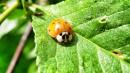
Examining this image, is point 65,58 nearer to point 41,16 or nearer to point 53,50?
point 53,50

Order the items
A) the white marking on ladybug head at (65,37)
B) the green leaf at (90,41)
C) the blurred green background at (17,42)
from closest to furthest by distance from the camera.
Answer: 1. the green leaf at (90,41)
2. the white marking on ladybug head at (65,37)
3. the blurred green background at (17,42)

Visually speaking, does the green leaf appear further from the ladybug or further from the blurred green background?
the blurred green background

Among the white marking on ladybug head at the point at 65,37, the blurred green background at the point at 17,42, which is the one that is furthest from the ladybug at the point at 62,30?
the blurred green background at the point at 17,42

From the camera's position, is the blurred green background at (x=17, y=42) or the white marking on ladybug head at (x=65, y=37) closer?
the white marking on ladybug head at (x=65, y=37)

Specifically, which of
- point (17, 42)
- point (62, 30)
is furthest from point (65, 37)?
point (17, 42)

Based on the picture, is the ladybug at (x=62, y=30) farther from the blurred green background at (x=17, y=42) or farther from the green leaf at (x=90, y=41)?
the blurred green background at (x=17, y=42)

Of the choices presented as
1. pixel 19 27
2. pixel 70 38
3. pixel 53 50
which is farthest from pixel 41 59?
pixel 19 27

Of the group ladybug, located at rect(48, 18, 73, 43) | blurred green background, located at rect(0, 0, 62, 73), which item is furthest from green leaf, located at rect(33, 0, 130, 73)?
blurred green background, located at rect(0, 0, 62, 73)
